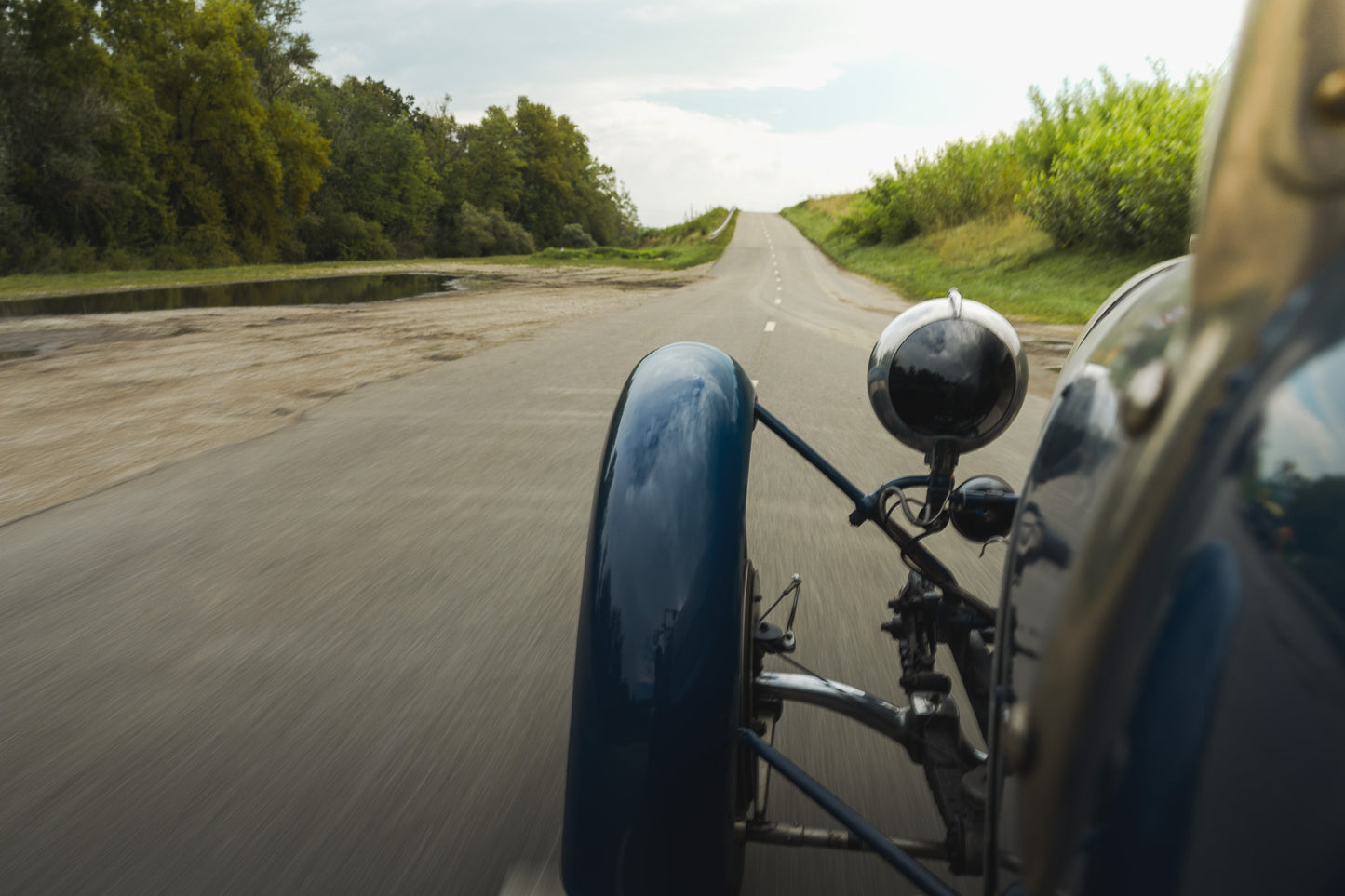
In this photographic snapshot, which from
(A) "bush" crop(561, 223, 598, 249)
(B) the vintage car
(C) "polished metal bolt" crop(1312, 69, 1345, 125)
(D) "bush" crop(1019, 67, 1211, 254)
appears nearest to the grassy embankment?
(A) "bush" crop(561, 223, 598, 249)

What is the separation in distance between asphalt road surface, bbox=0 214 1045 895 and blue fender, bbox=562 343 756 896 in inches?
28.8

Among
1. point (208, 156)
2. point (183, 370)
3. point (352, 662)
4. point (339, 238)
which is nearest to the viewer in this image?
point (352, 662)

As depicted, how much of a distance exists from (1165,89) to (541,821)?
2282cm

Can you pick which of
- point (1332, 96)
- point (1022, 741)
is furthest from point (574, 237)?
point (1332, 96)

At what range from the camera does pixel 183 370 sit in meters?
9.94

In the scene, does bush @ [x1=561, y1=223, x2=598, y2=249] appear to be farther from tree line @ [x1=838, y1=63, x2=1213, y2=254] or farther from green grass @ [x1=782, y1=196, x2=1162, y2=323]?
tree line @ [x1=838, y1=63, x2=1213, y2=254]

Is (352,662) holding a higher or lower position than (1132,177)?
lower

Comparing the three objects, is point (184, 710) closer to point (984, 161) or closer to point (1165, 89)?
point (1165, 89)

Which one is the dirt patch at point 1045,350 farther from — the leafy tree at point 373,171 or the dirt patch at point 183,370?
the leafy tree at point 373,171

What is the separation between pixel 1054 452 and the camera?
3.39ft

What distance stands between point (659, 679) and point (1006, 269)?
1044 inches

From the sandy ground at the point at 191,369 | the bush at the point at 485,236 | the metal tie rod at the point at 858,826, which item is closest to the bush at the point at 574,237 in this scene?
the bush at the point at 485,236

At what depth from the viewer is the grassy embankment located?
79.6 ft

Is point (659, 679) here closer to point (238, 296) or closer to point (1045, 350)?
point (1045, 350)
